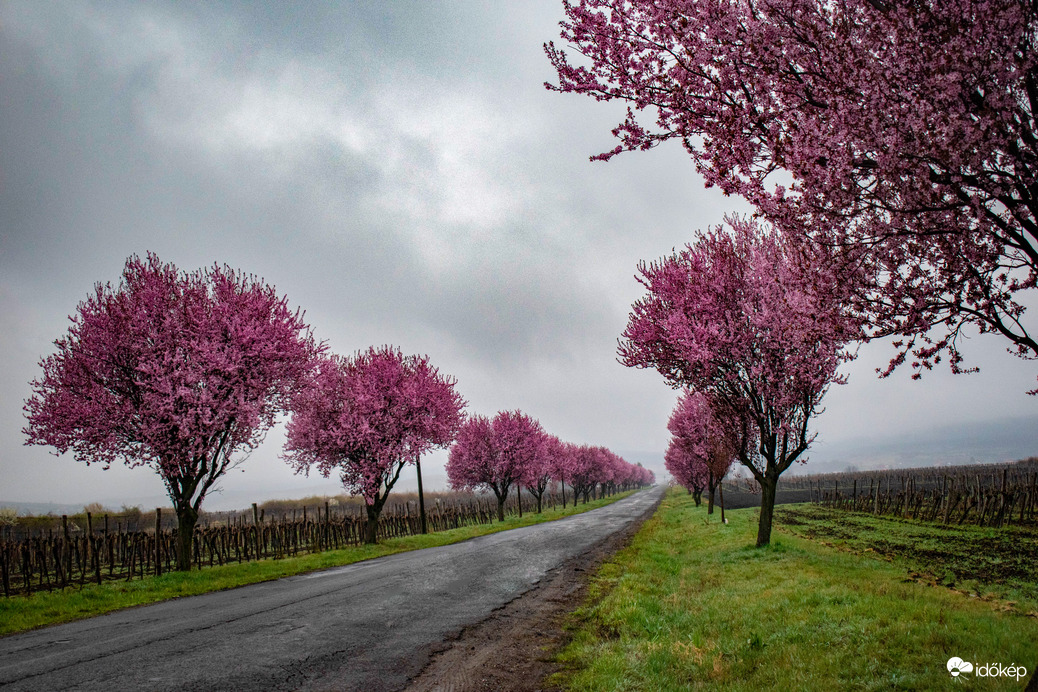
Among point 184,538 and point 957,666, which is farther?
point 184,538

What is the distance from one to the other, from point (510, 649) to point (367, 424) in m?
23.4

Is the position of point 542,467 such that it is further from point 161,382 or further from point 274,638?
point 274,638

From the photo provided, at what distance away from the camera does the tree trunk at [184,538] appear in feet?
63.1

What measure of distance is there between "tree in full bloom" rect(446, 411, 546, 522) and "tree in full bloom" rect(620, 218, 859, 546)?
1264 inches

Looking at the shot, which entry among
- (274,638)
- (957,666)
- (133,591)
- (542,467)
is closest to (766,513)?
(957,666)

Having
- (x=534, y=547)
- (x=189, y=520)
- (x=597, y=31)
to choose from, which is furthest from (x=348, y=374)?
(x=597, y=31)

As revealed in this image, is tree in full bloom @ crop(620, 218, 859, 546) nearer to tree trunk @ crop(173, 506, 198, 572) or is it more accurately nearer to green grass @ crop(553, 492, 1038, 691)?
green grass @ crop(553, 492, 1038, 691)

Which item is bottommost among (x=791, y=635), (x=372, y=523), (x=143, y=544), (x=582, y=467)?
(x=582, y=467)

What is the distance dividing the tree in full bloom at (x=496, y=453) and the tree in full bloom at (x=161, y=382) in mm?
30013

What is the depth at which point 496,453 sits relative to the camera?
48.9 meters

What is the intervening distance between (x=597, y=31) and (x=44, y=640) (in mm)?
13801

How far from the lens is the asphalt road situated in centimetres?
648

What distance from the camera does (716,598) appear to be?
34.2 ft

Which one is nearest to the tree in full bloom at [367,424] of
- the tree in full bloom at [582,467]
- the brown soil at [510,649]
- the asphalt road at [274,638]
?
the asphalt road at [274,638]
